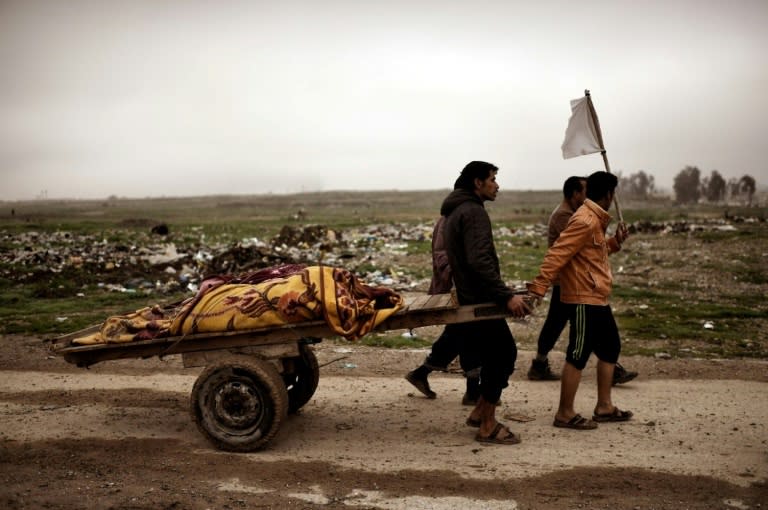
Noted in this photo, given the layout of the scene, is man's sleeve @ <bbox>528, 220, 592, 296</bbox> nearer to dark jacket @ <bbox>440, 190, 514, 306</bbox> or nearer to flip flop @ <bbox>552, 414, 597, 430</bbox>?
dark jacket @ <bbox>440, 190, 514, 306</bbox>

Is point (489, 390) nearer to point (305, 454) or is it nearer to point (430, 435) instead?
point (430, 435)

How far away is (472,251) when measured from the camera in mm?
4496

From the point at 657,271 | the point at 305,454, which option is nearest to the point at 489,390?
the point at 305,454

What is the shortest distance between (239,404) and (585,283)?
2.95m

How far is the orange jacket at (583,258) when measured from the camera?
4.82 metres

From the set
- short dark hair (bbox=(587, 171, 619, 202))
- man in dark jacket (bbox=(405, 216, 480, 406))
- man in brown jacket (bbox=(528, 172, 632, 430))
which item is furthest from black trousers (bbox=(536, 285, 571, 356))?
short dark hair (bbox=(587, 171, 619, 202))

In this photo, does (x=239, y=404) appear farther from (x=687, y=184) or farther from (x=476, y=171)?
(x=687, y=184)

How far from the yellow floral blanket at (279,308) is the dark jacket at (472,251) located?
545 millimetres

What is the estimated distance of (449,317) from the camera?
14.7 feet

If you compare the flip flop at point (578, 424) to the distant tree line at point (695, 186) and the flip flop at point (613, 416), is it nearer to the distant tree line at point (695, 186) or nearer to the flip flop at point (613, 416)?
the flip flop at point (613, 416)

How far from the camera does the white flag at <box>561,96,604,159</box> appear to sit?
19.0 ft

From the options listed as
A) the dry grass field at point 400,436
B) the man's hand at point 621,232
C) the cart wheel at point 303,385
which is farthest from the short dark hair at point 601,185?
the cart wheel at point 303,385

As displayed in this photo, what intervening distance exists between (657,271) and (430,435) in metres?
10.9

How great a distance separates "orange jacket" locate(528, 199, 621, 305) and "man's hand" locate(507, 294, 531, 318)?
523mm
